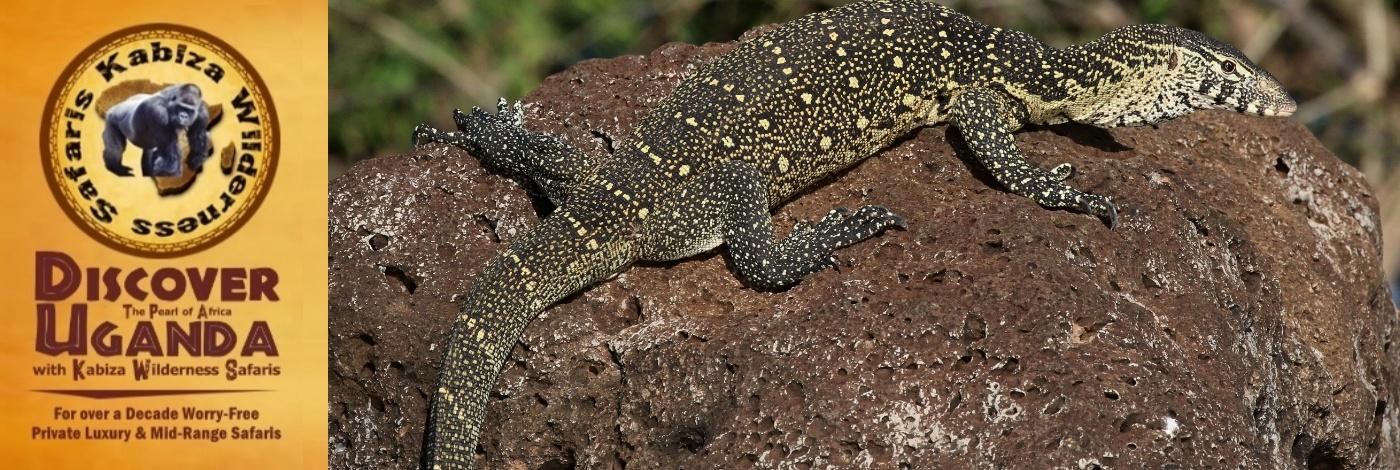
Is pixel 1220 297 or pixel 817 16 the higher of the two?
pixel 817 16

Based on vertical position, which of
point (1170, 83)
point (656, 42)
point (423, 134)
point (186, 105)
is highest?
point (1170, 83)

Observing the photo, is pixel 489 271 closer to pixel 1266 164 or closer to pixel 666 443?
pixel 666 443

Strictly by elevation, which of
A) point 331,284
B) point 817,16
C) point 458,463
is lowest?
point 458,463

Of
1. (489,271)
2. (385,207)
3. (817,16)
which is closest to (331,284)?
(385,207)

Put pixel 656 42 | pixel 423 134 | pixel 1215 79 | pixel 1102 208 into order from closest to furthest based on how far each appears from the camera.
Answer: pixel 1102 208, pixel 423 134, pixel 1215 79, pixel 656 42

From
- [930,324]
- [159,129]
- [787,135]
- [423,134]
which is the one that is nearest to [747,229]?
[787,135]

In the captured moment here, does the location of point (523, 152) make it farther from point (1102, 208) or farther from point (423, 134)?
point (1102, 208)
